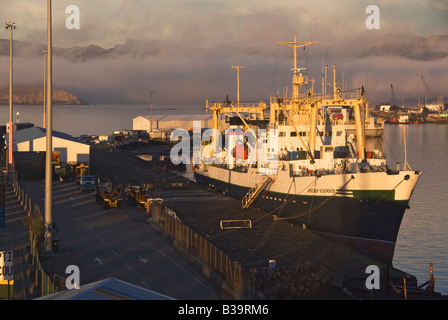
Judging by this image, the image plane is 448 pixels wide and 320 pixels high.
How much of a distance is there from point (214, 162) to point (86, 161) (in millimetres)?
13698

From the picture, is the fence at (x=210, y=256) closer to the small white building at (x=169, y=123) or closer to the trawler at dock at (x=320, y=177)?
the trawler at dock at (x=320, y=177)

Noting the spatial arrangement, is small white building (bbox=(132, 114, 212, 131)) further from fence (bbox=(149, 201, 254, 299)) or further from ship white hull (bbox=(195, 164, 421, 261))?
fence (bbox=(149, 201, 254, 299))

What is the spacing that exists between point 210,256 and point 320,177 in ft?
54.6

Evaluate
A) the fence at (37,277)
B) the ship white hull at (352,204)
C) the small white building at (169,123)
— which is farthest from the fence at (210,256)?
the small white building at (169,123)

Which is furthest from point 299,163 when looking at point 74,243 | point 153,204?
point 74,243

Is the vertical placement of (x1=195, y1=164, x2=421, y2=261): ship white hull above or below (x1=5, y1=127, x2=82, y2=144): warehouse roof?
below

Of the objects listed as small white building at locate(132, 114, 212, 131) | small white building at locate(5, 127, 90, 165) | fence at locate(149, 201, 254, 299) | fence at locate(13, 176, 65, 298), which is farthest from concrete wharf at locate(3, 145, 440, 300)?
small white building at locate(132, 114, 212, 131)

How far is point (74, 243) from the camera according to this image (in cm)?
3216

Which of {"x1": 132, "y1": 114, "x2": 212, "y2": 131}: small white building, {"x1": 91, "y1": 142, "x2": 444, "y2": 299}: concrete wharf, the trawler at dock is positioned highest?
{"x1": 132, "y1": 114, "x2": 212, "y2": 131}: small white building

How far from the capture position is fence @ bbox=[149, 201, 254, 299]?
22219 mm

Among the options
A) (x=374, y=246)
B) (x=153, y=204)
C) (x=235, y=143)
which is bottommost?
(x=374, y=246)

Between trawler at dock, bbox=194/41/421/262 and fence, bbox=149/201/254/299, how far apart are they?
10.6 meters

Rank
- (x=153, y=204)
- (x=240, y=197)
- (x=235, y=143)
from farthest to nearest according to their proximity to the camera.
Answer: (x=235, y=143) < (x=240, y=197) < (x=153, y=204)
